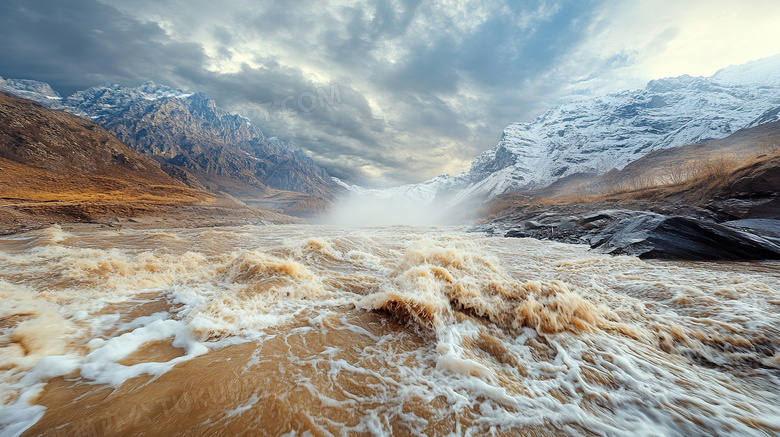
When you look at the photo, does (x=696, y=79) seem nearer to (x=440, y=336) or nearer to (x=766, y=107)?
(x=766, y=107)

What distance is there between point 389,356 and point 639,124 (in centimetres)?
16439

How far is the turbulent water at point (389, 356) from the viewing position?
235 centimetres

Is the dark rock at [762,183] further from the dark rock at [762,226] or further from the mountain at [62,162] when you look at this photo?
the mountain at [62,162]

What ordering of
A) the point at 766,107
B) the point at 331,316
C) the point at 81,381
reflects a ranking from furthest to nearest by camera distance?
1. the point at 766,107
2. the point at 331,316
3. the point at 81,381

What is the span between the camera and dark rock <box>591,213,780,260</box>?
8016 mm

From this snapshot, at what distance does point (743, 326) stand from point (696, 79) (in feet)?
691

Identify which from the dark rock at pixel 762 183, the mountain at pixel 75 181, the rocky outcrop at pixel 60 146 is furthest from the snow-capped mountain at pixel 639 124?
the rocky outcrop at pixel 60 146

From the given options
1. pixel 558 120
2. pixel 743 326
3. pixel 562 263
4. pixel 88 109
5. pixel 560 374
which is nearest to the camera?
pixel 560 374

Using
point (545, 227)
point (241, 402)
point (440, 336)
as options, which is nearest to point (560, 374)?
point (440, 336)

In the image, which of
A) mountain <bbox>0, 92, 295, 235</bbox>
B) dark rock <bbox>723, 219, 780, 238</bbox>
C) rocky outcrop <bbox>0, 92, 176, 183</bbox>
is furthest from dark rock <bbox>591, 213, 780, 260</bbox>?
rocky outcrop <bbox>0, 92, 176, 183</bbox>

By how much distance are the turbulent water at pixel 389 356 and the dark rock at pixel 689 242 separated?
2.60 m

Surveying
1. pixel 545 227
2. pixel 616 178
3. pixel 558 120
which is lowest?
pixel 545 227

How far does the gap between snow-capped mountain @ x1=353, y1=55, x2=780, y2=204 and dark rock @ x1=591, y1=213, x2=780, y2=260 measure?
354ft

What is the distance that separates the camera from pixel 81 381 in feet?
8.79
